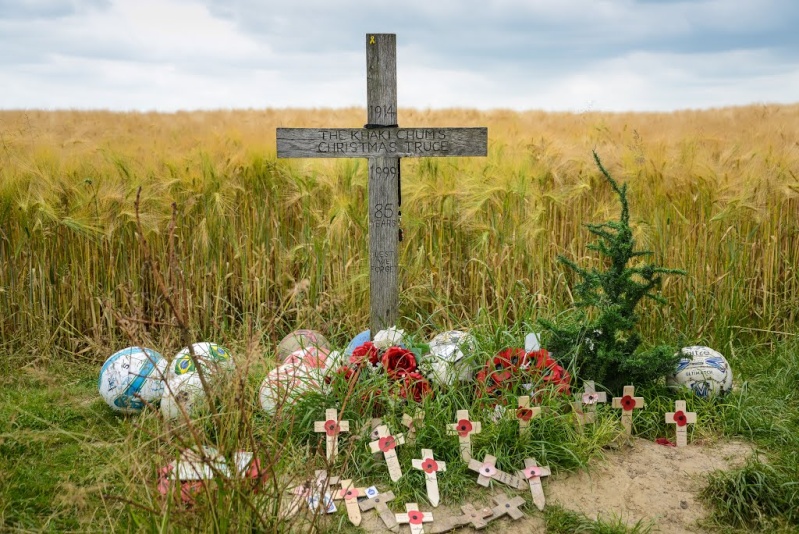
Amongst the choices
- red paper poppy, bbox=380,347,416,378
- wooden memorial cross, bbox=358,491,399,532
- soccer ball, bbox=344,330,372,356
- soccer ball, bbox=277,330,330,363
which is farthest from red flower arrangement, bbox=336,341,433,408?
soccer ball, bbox=277,330,330,363

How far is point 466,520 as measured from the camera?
3275 millimetres

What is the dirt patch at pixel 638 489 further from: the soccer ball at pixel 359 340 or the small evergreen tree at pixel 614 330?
the soccer ball at pixel 359 340

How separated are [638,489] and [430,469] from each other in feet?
3.20

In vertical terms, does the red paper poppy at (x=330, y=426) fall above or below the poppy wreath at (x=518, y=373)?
below

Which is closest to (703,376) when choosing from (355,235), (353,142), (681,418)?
(681,418)

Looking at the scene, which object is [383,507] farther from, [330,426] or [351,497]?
[330,426]

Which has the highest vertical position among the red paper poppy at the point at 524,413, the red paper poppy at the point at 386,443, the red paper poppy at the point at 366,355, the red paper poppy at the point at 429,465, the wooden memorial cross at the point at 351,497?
the red paper poppy at the point at 366,355

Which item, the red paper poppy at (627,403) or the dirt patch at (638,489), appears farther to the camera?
the red paper poppy at (627,403)

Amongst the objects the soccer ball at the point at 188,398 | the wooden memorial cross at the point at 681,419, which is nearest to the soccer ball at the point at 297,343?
the soccer ball at the point at 188,398

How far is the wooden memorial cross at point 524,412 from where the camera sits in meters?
3.66

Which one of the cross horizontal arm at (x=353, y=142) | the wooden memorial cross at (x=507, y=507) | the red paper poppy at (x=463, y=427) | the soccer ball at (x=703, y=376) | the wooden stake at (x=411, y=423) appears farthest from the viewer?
the cross horizontal arm at (x=353, y=142)

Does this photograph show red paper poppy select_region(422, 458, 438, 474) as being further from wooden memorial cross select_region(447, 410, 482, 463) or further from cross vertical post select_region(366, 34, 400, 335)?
cross vertical post select_region(366, 34, 400, 335)

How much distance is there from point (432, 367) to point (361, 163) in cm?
222

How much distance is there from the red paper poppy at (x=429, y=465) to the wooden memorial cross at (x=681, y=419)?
1346 mm
